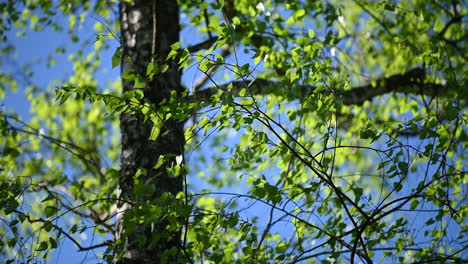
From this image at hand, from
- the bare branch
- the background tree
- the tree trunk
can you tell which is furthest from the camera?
the bare branch

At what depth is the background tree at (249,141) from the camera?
2324 mm

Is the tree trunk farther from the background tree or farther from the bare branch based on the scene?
the bare branch

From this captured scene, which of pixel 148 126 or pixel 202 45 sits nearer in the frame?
pixel 148 126

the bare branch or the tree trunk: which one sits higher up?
the bare branch

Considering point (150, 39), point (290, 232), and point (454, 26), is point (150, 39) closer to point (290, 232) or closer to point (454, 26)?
point (290, 232)

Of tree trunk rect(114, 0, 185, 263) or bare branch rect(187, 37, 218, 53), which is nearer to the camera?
tree trunk rect(114, 0, 185, 263)

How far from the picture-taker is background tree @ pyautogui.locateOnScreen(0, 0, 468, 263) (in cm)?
232

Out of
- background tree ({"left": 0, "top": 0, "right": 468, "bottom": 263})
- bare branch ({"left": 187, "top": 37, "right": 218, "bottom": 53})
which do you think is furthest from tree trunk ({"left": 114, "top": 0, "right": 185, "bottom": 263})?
bare branch ({"left": 187, "top": 37, "right": 218, "bottom": 53})

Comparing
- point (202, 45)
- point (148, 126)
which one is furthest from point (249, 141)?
point (202, 45)

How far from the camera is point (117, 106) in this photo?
2195mm

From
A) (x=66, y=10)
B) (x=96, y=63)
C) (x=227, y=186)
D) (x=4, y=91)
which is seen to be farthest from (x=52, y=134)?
(x=227, y=186)

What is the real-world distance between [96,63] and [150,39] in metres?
3.57

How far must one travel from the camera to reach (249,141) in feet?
8.54

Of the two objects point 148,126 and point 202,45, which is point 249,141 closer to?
point 148,126
